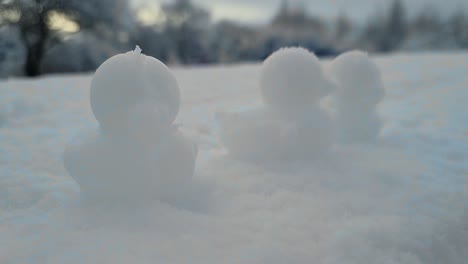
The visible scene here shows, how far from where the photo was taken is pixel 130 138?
1.68m

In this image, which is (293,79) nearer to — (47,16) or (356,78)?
(356,78)

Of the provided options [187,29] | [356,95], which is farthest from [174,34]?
[356,95]

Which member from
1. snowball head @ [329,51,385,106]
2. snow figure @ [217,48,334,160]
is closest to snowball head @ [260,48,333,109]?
snow figure @ [217,48,334,160]

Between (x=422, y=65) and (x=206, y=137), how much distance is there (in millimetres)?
5236

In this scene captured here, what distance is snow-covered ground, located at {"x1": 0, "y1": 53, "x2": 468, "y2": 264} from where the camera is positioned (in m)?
1.37

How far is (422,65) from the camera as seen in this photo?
6.55 metres

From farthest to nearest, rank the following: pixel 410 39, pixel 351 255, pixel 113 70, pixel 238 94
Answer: pixel 410 39 → pixel 238 94 → pixel 113 70 → pixel 351 255

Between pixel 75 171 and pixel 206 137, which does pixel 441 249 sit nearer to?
pixel 75 171

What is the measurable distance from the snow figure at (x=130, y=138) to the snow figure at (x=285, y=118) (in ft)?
2.03

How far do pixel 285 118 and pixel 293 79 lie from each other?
0.81 feet

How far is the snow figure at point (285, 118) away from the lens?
7.39 ft

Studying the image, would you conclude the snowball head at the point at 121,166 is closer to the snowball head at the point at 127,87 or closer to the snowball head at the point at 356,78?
the snowball head at the point at 127,87

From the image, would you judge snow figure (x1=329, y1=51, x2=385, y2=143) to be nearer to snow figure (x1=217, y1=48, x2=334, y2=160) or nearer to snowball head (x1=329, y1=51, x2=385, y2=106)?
snowball head (x1=329, y1=51, x2=385, y2=106)

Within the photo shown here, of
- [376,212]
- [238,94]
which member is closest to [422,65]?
[238,94]
